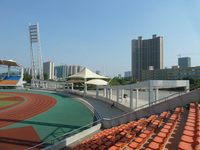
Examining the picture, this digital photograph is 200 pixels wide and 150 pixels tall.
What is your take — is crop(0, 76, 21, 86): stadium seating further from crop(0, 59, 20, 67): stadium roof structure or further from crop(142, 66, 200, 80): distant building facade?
crop(142, 66, 200, 80): distant building facade

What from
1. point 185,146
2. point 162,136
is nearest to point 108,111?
point 162,136

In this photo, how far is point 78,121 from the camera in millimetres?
16672

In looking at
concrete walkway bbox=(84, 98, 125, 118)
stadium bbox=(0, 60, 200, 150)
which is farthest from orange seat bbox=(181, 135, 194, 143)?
concrete walkway bbox=(84, 98, 125, 118)

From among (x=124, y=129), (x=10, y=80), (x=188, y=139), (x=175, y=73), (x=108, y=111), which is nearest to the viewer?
(x=188, y=139)

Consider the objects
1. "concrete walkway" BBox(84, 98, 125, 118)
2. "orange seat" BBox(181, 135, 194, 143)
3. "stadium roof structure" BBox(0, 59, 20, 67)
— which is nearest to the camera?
"orange seat" BBox(181, 135, 194, 143)

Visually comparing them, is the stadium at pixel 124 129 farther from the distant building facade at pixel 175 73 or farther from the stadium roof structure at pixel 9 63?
the distant building facade at pixel 175 73

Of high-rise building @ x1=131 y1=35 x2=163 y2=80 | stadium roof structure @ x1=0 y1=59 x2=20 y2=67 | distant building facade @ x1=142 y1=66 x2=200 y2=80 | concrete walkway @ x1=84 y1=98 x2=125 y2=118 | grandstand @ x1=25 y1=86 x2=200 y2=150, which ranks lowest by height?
concrete walkway @ x1=84 y1=98 x2=125 y2=118

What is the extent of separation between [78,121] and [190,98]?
8760mm

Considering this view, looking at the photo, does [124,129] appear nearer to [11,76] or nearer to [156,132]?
[156,132]

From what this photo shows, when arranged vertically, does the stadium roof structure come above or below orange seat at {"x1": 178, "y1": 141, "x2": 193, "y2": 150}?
above

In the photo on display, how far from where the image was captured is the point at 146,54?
4818 inches

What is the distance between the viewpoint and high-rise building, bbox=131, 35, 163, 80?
4703 inches

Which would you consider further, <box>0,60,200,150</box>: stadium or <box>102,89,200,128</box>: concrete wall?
<box>102,89,200,128</box>: concrete wall

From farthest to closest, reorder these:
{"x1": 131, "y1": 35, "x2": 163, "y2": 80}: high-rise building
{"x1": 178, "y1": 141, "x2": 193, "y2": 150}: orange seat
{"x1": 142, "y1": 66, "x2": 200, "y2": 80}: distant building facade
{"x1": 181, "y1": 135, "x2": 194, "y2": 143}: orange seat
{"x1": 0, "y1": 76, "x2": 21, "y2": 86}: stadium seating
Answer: {"x1": 131, "y1": 35, "x2": 163, "y2": 80}: high-rise building
{"x1": 142, "y1": 66, "x2": 200, "y2": 80}: distant building facade
{"x1": 0, "y1": 76, "x2": 21, "y2": 86}: stadium seating
{"x1": 181, "y1": 135, "x2": 194, "y2": 143}: orange seat
{"x1": 178, "y1": 141, "x2": 193, "y2": 150}: orange seat
